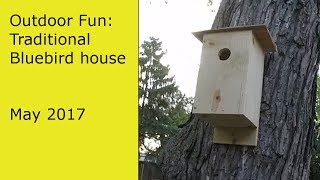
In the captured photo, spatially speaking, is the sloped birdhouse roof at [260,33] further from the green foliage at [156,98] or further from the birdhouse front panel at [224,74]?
the green foliage at [156,98]

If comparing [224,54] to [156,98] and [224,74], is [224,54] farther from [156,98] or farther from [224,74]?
[156,98]

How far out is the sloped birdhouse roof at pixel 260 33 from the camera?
2.07 m

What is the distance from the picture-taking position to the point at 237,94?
199cm

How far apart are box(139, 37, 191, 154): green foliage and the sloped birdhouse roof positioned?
18.9m

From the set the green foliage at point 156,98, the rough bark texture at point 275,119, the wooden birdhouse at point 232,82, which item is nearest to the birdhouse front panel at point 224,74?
the wooden birdhouse at point 232,82

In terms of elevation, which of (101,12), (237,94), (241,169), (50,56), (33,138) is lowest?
(241,169)

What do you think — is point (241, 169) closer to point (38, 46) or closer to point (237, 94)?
point (237, 94)

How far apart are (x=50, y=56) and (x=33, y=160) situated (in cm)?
45

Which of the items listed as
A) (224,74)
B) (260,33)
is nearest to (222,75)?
(224,74)

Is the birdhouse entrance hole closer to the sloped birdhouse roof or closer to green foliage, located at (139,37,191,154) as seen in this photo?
the sloped birdhouse roof

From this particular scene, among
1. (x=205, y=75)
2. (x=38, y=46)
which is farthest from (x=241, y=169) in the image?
(x=38, y=46)

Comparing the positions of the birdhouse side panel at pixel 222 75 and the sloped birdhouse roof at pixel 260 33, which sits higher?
the sloped birdhouse roof at pixel 260 33

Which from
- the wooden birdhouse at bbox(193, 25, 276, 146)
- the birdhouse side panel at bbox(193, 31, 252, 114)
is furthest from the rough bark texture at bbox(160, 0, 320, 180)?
the birdhouse side panel at bbox(193, 31, 252, 114)

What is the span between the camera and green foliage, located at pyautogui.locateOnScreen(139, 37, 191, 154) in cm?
2141
